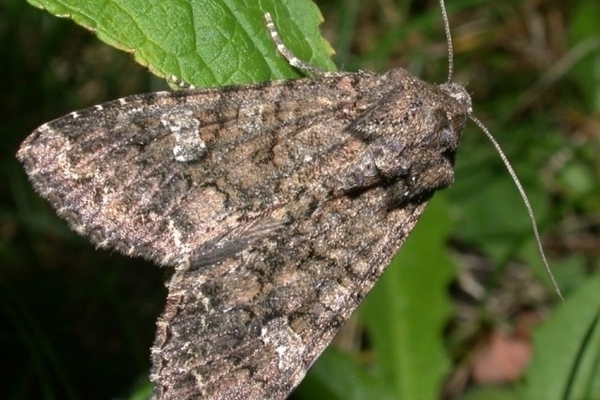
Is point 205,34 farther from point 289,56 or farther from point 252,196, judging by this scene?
point 252,196

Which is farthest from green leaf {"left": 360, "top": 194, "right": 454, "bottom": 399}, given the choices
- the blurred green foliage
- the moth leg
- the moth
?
the moth leg

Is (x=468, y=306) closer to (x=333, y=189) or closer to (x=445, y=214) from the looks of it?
(x=445, y=214)

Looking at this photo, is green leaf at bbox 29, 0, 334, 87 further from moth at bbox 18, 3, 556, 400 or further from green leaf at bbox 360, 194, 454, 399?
green leaf at bbox 360, 194, 454, 399

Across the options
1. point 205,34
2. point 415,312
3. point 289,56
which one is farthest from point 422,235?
point 205,34

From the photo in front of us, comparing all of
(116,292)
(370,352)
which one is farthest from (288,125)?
(370,352)

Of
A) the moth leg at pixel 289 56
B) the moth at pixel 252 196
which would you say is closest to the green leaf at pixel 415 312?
the moth at pixel 252 196

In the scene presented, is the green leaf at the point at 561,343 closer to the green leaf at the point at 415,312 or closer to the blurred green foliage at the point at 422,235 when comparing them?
the blurred green foliage at the point at 422,235
